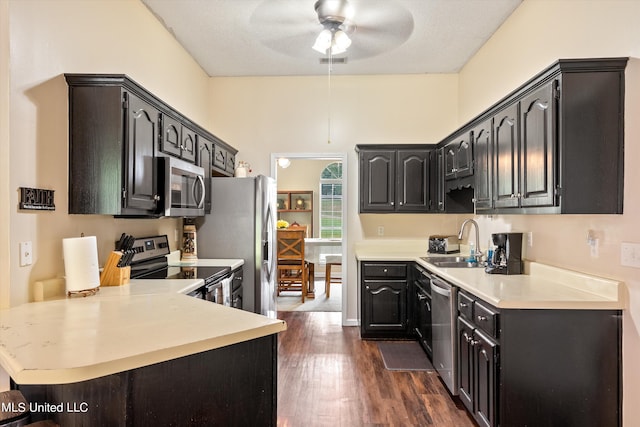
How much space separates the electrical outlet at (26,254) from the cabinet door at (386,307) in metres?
2.97

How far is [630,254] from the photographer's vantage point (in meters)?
1.84

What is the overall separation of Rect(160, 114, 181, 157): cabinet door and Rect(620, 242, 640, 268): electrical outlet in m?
2.83

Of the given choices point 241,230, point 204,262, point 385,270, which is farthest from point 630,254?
point 204,262

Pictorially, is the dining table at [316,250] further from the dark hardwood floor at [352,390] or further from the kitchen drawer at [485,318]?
the kitchen drawer at [485,318]

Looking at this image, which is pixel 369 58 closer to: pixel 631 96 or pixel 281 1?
pixel 281 1

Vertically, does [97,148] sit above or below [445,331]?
above

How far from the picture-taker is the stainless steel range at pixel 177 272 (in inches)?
106

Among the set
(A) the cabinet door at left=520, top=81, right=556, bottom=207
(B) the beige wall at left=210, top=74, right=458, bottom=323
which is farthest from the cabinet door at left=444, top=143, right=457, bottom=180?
(A) the cabinet door at left=520, top=81, right=556, bottom=207

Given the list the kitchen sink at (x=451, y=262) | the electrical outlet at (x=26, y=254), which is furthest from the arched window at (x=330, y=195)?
the electrical outlet at (x=26, y=254)

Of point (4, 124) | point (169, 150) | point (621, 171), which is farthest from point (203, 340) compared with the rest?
point (621, 171)

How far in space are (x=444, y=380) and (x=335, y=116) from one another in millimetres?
3093

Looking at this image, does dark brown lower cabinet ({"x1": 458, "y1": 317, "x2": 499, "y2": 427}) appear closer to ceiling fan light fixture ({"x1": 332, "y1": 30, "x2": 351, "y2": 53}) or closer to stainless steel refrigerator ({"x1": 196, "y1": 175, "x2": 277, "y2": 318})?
stainless steel refrigerator ({"x1": 196, "y1": 175, "x2": 277, "y2": 318})

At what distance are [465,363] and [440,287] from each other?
61 cm

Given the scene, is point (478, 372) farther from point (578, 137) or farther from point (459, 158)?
point (459, 158)
